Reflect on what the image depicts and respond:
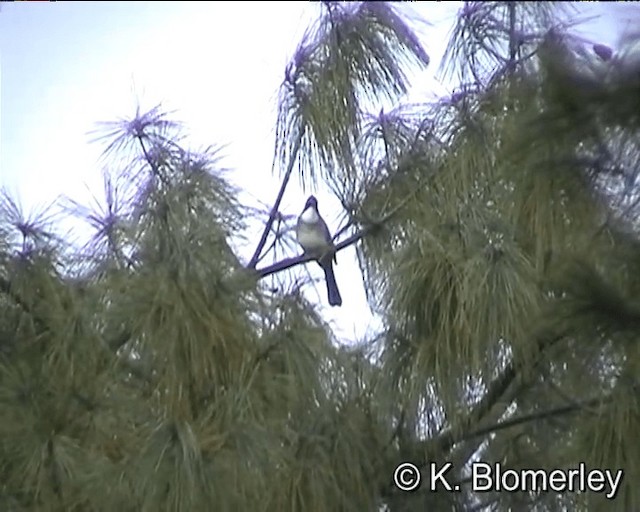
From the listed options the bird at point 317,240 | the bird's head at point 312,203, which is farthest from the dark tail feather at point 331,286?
the bird's head at point 312,203

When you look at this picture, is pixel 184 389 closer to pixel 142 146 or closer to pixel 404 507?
pixel 404 507

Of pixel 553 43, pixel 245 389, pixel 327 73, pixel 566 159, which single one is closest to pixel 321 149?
pixel 327 73

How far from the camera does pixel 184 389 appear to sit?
5.88ft

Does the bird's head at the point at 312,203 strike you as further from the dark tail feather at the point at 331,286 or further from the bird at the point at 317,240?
the dark tail feather at the point at 331,286

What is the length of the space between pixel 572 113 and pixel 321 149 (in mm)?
954

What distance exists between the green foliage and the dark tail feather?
0.07 metres

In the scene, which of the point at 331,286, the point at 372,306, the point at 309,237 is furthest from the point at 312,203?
the point at 372,306

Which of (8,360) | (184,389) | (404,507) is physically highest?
(8,360)

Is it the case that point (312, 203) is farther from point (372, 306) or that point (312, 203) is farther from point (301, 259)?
point (372, 306)

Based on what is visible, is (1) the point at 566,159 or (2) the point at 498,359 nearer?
(1) the point at 566,159

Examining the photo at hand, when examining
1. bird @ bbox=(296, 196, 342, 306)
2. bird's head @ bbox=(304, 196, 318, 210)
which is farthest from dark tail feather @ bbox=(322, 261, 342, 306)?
bird's head @ bbox=(304, 196, 318, 210)

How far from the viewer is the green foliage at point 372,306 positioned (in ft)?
4.92

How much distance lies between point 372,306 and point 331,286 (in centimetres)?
17

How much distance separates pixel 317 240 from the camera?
→ 219 cm
